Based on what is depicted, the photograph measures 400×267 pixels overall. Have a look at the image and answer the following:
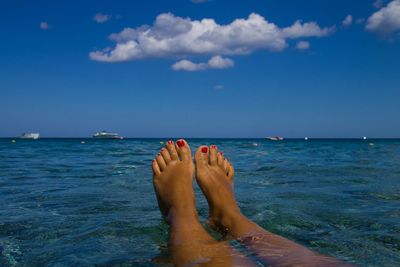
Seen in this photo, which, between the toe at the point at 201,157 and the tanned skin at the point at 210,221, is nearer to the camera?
the tanned skin at the point at 210,221

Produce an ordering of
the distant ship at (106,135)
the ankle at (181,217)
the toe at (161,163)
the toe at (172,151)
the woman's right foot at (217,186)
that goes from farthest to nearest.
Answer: the distant ship at (106,135) → the toe at (172,151) → the toe at (161,163) → the woman's right foot at (217,186) → the ankle at (181,217)

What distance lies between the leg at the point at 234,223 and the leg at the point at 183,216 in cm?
11

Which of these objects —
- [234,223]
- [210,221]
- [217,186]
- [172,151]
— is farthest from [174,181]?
[234,223]

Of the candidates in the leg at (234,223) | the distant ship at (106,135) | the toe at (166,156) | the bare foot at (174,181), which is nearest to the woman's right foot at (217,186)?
the leg at (234,223)

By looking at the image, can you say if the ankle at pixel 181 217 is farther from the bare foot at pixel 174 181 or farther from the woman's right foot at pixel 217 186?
the woman's right foot at pixel 217 186

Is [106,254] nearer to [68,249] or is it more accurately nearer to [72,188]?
[68,249]

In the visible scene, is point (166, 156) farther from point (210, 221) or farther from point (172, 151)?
point (210, 221)

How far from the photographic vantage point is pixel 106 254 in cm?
182

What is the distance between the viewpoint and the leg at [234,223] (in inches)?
58.2

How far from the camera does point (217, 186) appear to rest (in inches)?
115

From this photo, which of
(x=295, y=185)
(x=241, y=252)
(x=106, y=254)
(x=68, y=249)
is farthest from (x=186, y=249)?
(x=295, y=185)

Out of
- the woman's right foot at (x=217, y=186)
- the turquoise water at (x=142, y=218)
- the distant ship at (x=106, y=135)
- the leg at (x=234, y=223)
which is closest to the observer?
the leg at (x=234, y=223)

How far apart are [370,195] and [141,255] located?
8.77 feet

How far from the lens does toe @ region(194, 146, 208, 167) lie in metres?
3.27
